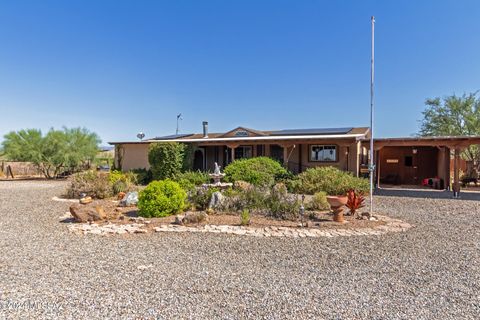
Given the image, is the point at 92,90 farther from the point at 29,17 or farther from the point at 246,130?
the point at 246,130

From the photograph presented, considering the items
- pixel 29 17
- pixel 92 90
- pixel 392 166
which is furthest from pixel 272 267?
pixel 92 90

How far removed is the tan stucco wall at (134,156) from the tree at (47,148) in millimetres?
3552

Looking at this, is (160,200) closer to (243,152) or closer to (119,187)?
(119,187)

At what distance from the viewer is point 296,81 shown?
2023 cm

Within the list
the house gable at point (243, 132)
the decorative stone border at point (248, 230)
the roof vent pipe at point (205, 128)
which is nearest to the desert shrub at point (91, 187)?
the decorative stone border at point (248, 230)

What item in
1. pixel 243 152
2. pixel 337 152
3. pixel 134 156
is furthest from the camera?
pixel 134 156

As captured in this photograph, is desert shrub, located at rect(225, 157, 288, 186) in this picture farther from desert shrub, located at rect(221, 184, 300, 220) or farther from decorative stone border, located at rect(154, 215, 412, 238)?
decorative stone border, located at rect(154, 215, 412, 238)

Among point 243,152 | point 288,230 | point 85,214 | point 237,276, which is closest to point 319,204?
point 288,230

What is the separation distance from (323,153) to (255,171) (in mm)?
5145

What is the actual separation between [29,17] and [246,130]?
14277 millimetres

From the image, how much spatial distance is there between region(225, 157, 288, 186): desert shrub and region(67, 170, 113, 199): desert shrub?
557 centimetres

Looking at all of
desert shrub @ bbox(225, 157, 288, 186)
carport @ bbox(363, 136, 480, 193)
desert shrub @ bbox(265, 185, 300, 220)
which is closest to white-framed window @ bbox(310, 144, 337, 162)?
carport @ bbox(363, 136, 480, 193)

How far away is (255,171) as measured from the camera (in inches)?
569

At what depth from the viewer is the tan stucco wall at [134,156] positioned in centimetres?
2081
